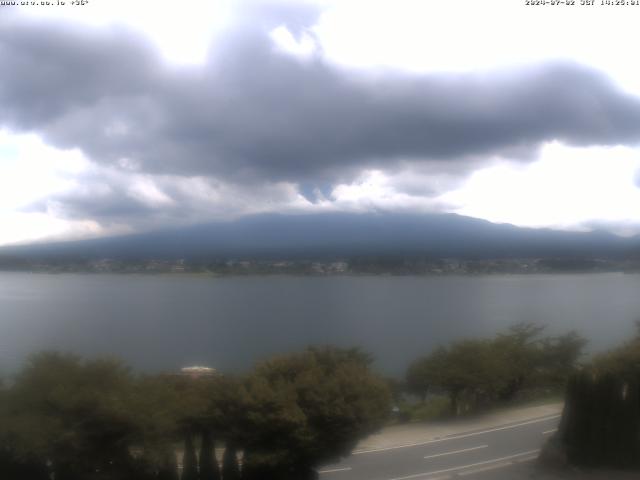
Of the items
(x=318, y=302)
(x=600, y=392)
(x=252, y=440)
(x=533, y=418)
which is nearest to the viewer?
(x=252, y=440)

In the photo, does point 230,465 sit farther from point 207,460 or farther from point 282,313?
point 282,313

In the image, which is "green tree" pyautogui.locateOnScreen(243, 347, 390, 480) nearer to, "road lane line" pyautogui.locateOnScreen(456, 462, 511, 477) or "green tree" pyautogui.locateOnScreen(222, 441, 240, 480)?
"green tree" pyautogui.locateOnScreen(222, 441, 240, 480)

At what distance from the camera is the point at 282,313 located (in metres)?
44.9

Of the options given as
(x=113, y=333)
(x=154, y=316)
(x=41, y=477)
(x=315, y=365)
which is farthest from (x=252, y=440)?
(x=154, y=316)

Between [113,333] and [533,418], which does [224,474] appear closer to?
[533,418]

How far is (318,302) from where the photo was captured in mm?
52312

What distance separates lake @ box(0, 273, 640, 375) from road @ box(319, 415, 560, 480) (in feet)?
16.6

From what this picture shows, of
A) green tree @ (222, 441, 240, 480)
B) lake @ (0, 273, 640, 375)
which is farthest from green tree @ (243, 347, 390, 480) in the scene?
lake @ (0, 273, 640, 375)

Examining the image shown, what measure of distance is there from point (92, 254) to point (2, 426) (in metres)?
50.5

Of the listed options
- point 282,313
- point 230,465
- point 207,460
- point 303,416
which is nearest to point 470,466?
point 303,416

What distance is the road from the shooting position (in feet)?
31.6

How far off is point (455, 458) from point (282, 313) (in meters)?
34.9

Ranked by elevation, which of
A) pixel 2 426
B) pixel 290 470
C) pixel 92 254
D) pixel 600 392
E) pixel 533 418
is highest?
pixel 92 254

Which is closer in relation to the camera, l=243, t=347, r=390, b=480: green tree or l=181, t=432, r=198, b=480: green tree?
l=243, t=347, r=390, b=480: green tree
